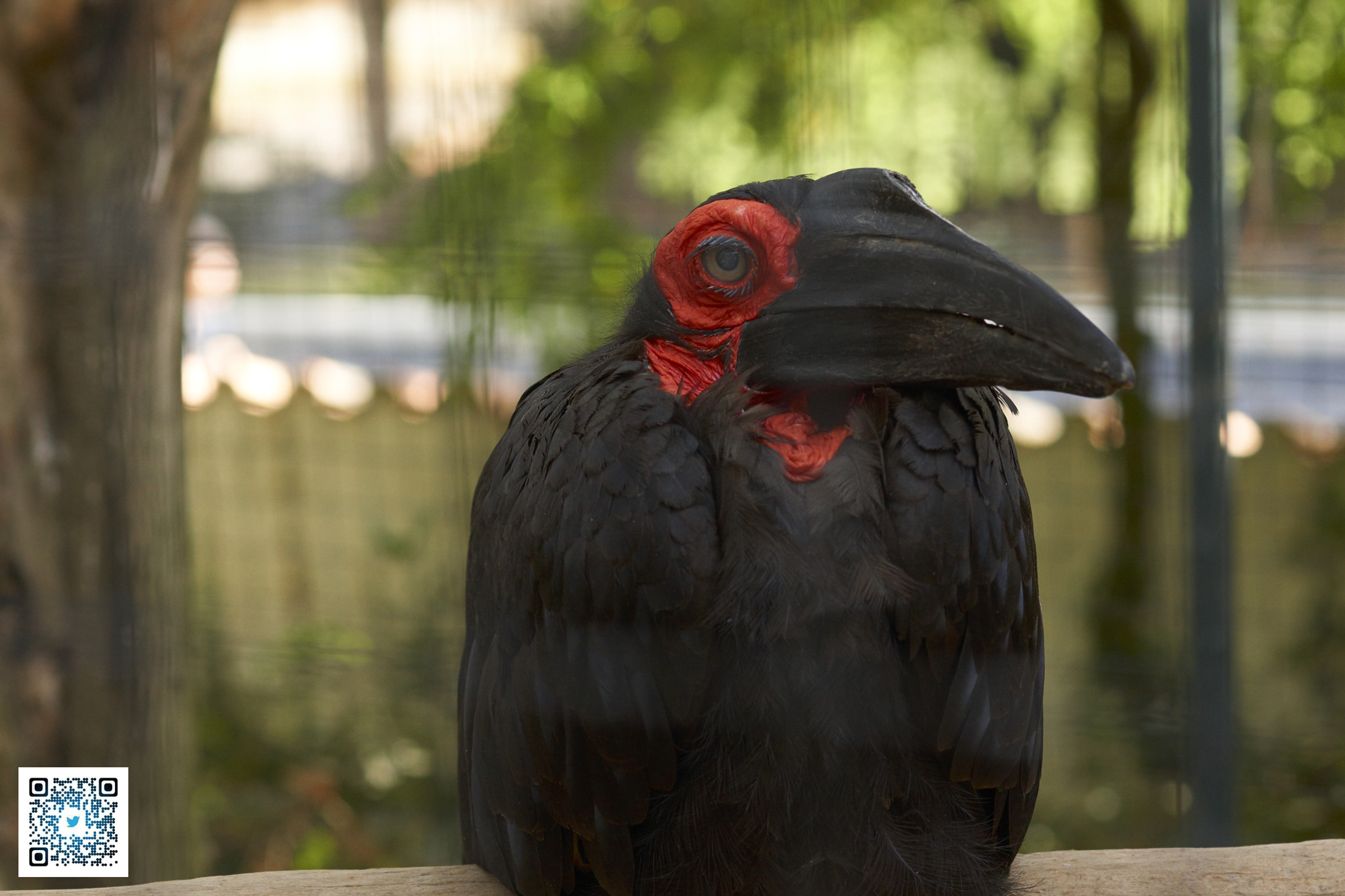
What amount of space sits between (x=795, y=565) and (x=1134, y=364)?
156 centimetres

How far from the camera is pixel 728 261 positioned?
90cm

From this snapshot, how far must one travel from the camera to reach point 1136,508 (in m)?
2.40

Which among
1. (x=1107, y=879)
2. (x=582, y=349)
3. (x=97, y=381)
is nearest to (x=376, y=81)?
(x=582, y=349)

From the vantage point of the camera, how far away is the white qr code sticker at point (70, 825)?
1.31 metres

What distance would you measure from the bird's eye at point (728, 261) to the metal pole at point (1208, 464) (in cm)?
39

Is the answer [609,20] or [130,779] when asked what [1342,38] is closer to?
[609,20]

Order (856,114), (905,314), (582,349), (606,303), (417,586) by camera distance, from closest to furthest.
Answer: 1. (905,314)
2. (606,303)
3. (582,349)
4. (856,114)
5. (417,586)

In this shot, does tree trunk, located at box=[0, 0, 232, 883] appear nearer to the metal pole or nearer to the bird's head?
the bird's head

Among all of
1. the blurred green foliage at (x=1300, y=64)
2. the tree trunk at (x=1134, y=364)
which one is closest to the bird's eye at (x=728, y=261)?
the tree trunk at (x=1134, y=364)

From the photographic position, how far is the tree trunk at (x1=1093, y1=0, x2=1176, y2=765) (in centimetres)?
217

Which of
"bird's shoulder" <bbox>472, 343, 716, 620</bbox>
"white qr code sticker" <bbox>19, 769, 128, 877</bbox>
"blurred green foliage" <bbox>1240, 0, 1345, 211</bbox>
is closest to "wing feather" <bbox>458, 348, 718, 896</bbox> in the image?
"bird's shoulder" <bbox>472, 343, 716, 620</bbox>

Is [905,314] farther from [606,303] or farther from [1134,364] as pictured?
[1134,364]

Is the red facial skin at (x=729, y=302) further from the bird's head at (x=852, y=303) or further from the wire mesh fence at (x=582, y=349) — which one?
the wire mesh fence at (x=582, y=349)

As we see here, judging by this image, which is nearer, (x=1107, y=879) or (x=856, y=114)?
(x=1107, y=879)
